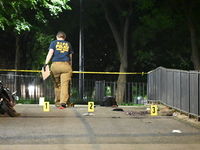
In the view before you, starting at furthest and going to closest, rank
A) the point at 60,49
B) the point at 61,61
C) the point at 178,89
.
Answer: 1. the point at 61,61
2. the point at 60,49
3. the point at 178,89

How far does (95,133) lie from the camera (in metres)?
10.9

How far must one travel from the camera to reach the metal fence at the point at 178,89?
1374cm

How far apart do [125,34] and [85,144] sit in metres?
27.2

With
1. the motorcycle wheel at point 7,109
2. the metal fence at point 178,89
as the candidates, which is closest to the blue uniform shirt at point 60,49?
the motorcycle wheel at point 7,109

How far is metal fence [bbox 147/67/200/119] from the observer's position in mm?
13742

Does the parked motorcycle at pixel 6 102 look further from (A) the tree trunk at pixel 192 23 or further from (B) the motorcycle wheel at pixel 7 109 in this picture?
(A) the tree trunk at pixel 192 23

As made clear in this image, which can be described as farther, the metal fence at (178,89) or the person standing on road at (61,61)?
the person standing on road at (61,61)

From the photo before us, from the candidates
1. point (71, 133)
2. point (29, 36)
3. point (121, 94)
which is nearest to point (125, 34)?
point (121, 94)

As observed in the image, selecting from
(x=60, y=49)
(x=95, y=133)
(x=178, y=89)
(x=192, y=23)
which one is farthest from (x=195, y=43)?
(x=95, y=133)

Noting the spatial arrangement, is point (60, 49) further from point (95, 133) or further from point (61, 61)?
point (95, 133)

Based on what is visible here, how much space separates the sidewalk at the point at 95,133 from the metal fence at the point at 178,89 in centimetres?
60

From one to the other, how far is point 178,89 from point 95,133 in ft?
18.5

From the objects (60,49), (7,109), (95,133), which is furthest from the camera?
(60,49)

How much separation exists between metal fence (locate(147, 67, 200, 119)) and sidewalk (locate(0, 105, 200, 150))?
1.98 ft
